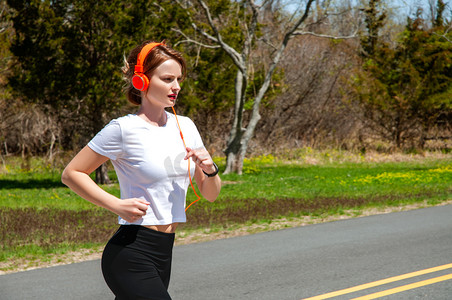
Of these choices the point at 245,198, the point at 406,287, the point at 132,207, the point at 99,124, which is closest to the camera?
the point at 132,207

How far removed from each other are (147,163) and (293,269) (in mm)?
4430

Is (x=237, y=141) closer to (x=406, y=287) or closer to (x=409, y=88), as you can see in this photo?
(x=409, y=88)

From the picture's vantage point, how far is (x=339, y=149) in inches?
1035

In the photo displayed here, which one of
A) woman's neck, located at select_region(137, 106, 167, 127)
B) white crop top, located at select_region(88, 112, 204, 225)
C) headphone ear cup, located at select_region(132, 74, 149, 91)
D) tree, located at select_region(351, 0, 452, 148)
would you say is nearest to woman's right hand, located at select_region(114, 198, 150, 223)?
white crop top, located at select_region(88, 112, 204, 225)

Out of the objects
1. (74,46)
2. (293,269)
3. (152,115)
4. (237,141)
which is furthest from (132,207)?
(237,141)

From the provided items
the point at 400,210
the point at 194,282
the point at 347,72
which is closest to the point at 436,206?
the point at 400,210

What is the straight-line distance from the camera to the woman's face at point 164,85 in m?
2.87

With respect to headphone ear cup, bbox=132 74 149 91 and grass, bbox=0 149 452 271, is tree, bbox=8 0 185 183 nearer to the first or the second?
grass, bbox=0 149 452 271

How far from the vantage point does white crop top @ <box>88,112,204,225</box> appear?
9.12 ft

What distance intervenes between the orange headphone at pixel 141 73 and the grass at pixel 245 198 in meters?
5.18

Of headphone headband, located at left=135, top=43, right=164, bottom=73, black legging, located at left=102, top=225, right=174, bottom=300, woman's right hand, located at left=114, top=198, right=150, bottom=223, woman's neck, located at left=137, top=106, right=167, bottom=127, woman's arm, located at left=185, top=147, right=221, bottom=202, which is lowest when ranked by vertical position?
black legging, located at left=102, top=225, right=174, bottom=300

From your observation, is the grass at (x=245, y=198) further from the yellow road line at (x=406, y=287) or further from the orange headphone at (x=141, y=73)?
the orange headphone at (x=141, y=73)

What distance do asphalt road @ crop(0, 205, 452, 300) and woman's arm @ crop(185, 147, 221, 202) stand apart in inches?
117

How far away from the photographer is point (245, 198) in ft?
45.1
